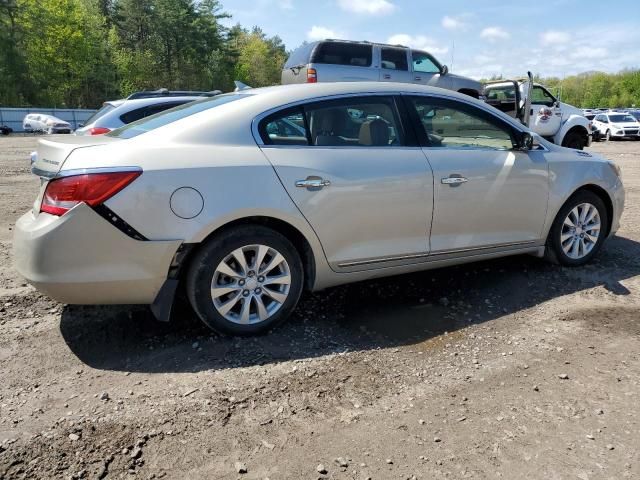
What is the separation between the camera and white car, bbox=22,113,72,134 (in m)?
32.8

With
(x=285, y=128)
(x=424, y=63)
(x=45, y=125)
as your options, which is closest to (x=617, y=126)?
(x=424, y=63)

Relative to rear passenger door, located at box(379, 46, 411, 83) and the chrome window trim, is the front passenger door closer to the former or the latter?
the chrome window trim

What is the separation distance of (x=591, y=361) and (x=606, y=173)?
233 centimetres

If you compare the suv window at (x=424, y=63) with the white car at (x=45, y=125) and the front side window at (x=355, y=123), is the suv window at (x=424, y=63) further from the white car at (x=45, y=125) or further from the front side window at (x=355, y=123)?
the white car at (x=45, y=125)

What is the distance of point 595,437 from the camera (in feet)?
8.04

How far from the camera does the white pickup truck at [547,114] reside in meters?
10.8

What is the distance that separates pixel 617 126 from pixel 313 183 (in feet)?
101

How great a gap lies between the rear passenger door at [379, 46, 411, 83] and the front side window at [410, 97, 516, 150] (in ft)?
26.7

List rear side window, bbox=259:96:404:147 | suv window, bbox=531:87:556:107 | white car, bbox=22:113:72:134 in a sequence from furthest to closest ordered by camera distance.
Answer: white car, bbox=22:113:72:134 < suv window, bbox=531:87:556:107 < rear side window, bbox=259:96:404:147

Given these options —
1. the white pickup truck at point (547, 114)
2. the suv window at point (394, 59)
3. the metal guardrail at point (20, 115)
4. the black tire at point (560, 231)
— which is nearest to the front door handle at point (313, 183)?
the black tire at point (560, 231)

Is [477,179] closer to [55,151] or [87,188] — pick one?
[87,188]

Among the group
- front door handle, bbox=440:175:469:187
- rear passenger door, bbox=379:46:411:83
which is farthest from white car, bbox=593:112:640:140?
front door handle, bbox=440:175:469:187

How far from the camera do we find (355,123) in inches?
147

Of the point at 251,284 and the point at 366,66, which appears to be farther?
the point at 366,66
